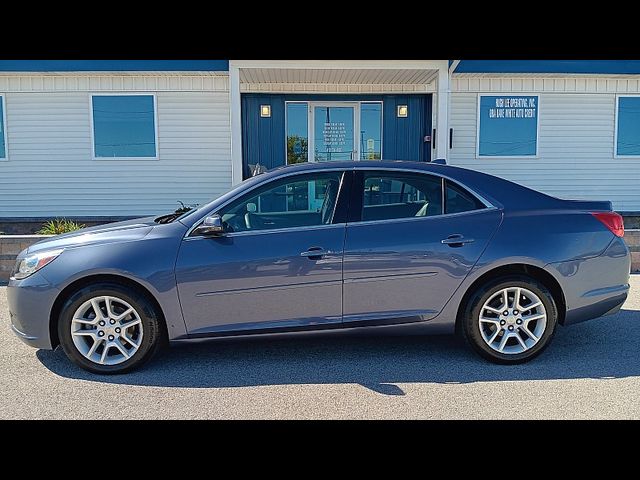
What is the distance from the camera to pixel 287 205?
416 cm

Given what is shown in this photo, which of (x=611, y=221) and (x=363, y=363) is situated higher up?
(x=611, y=221)

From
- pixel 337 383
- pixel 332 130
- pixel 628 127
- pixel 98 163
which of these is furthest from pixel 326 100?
pixel 337 383

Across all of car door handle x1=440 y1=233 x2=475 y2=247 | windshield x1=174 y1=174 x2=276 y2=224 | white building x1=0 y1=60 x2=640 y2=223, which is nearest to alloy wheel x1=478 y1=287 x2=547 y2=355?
car door handle x1=440 y1=233 x2=475 y2=247

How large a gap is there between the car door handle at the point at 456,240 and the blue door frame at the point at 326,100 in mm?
7126

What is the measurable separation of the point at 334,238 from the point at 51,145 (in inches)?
336

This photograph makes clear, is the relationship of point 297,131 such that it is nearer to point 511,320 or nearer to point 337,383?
point 511,320

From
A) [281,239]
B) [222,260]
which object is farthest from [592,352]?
[222,260]

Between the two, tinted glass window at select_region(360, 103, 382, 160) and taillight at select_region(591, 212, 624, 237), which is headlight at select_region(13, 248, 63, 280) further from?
tinted glass window at select_region(360, 103, 382, 160)

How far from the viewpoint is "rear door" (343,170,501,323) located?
3818 mm

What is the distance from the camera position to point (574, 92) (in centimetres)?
1035

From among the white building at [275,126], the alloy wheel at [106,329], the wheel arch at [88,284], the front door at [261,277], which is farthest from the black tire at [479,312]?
the white building at [275,126]

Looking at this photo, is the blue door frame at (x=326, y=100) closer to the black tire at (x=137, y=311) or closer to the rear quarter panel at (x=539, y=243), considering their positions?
the rear quarter panel at (x=539, y=243)

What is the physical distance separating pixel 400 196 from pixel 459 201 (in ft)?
1.54

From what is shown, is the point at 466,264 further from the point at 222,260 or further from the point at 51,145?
the point at 51,145
